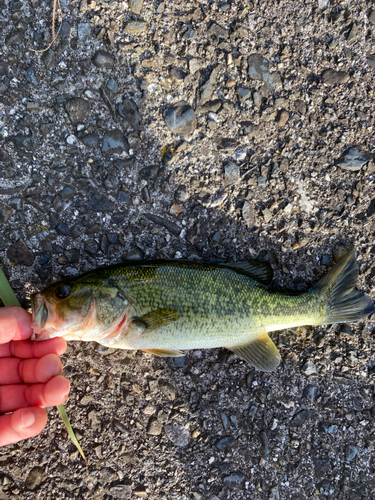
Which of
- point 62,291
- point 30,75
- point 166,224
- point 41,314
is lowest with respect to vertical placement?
point 41,314

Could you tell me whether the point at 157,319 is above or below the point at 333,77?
below

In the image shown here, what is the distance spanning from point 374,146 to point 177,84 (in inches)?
85.4

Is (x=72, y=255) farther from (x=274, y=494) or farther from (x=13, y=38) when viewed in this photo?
(x=274, y=494)

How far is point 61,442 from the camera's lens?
317cm

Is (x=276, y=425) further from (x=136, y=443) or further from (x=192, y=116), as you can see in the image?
(x=192, y=116)

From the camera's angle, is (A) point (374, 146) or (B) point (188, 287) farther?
(A) point (374, 146)

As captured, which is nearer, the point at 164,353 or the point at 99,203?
the point at 164,353

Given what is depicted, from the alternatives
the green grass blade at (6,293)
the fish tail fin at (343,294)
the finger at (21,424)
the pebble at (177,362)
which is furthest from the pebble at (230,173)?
the finger at (21,424)

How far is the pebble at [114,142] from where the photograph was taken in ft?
10.7

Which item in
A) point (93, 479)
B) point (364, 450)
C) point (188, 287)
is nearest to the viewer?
point (188, 287)

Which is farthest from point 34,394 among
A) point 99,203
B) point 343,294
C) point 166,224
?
point 343,294

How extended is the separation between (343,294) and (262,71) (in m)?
2.39

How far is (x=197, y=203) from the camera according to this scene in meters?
3.35

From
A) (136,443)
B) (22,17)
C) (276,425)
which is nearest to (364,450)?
(276,425)
